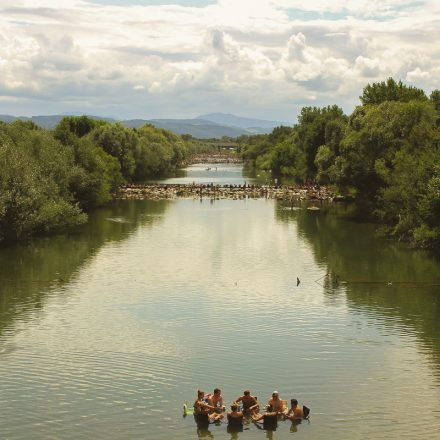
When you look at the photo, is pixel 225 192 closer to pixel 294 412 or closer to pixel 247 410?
pixel 247 410

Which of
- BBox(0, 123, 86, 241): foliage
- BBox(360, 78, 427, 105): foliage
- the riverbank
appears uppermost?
BBox(360, 78, 427, 105): foliage

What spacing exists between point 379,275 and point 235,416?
98.0 ft

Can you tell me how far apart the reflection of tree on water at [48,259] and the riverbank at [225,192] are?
94.6ft

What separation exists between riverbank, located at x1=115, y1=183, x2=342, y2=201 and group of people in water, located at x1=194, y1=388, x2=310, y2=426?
8928 cm

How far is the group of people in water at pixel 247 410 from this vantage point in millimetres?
26828

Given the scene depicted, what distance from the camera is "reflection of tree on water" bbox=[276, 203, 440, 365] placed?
140 feet

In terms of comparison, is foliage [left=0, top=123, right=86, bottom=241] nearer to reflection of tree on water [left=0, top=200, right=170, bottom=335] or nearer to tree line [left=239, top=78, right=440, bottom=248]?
reflection of tree on water [left=0, top=200, right=170, bottom=335]

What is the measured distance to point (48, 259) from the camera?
5978 centimetres

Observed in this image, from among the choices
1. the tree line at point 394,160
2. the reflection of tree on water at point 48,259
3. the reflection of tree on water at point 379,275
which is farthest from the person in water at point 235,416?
the tree line at point 394,160

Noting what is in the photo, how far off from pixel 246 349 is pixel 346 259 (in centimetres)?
2777

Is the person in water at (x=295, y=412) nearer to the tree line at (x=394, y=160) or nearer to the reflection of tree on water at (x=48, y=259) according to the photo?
the reflection of tree on water at (x=48, y=259)

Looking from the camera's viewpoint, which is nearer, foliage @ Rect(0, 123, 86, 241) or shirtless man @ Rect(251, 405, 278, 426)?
shirtless man @ Rect(251, 405, 278, 426)

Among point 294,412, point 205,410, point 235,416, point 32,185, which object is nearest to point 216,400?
point 205,410

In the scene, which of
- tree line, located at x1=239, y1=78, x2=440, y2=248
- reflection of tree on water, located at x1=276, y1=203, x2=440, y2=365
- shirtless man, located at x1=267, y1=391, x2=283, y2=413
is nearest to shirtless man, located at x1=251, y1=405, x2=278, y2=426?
shirtless man, located at x1=267, y1=391, x2=283, y2=413
